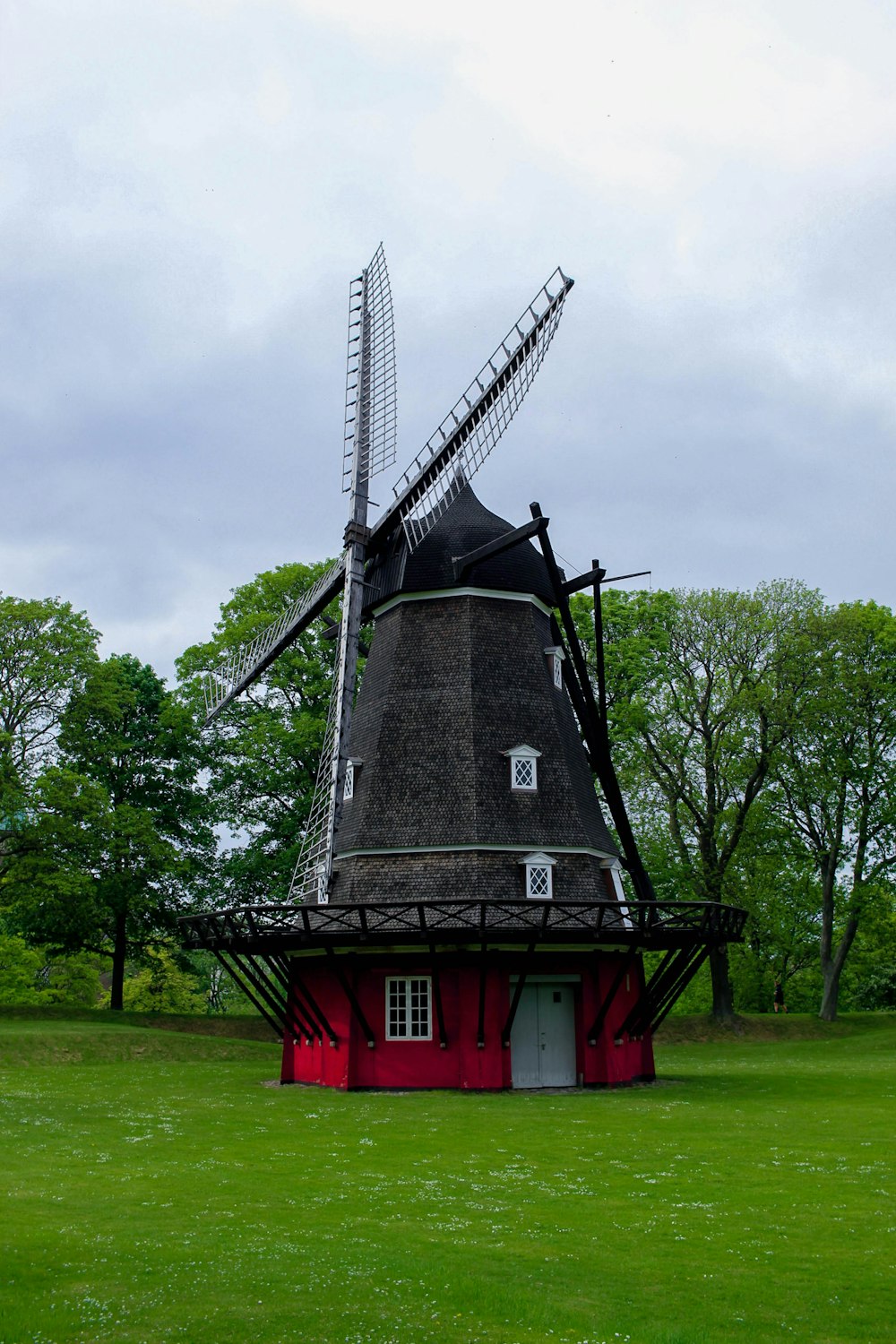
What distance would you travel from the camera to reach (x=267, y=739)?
134 feet

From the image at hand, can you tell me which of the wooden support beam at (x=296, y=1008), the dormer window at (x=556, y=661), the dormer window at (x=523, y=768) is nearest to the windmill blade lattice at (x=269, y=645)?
the dormer window at (x=556, y=661)

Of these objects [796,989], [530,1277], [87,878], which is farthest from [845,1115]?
[796,989]

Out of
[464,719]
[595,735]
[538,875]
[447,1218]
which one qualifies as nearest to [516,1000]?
[538,875]

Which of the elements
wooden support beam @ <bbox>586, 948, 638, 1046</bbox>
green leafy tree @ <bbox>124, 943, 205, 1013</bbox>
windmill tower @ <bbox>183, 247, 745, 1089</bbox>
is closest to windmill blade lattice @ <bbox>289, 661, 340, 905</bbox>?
windmill tower @ <bbox>183, 247, 745, 1089</bbox>

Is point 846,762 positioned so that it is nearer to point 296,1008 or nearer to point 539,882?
point 539,882

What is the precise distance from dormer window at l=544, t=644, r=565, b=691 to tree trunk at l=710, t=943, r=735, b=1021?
58.1ft

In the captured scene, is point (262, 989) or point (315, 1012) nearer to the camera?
point (262, 989)

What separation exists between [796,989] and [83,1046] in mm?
37406

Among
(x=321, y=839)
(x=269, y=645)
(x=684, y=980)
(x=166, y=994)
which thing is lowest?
Answer: (x=166, y=994)

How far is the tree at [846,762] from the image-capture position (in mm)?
44156

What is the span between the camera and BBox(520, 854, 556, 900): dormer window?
25.4 metres

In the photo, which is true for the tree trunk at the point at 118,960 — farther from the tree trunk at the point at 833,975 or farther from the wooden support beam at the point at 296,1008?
the tree trunk at the point at 833,975

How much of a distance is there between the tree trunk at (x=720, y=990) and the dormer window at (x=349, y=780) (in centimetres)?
2045

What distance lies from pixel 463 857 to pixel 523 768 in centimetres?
264
